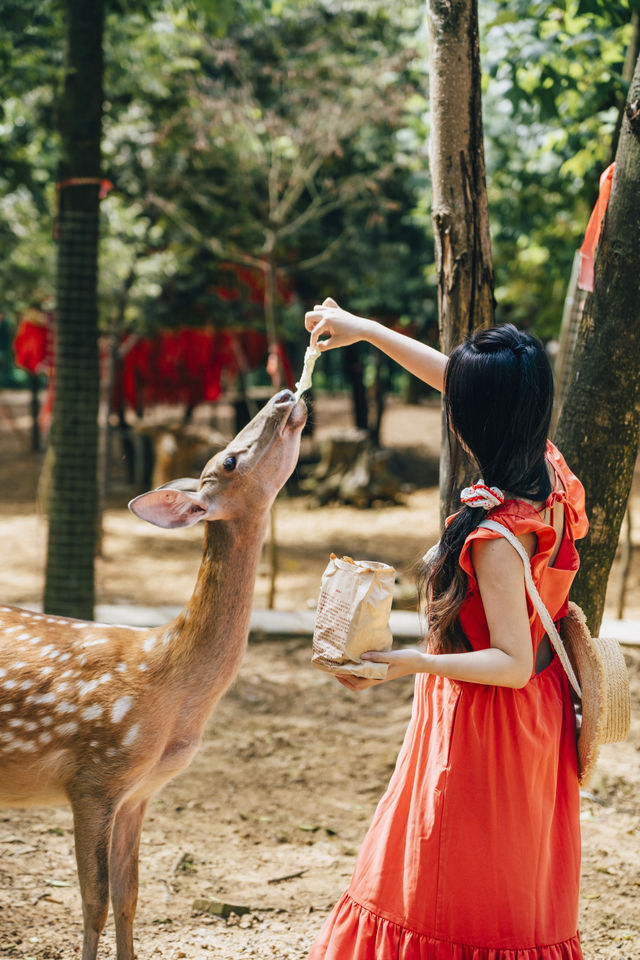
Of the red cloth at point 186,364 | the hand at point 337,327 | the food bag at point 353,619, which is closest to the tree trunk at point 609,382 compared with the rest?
the hand at point 337,327

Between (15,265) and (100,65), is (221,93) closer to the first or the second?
(100,65)

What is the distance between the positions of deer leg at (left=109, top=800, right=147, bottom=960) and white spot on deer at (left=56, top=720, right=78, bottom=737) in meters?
0.33

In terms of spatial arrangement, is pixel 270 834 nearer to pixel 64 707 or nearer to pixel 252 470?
pixel 64 707

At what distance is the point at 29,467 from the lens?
14992mm

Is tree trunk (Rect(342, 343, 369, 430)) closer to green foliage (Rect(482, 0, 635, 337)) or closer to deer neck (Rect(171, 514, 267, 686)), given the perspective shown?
green foliage (Rect(482, 0, 635, 337))

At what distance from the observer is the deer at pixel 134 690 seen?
2668mm

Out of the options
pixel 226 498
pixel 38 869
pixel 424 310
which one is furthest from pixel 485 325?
pixel 424 310

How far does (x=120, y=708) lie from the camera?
2.71 m

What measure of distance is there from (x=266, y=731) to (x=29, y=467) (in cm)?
1097

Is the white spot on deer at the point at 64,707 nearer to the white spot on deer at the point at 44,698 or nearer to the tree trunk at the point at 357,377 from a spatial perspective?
the white spot on deer at the point at 44,698

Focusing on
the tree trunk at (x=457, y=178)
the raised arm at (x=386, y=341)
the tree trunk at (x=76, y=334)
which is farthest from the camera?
the tree trunk at (x=76, y=334)

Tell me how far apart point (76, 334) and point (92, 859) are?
3.49 m

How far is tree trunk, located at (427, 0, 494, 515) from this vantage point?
3.11 m

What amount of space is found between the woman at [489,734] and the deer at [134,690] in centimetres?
79
